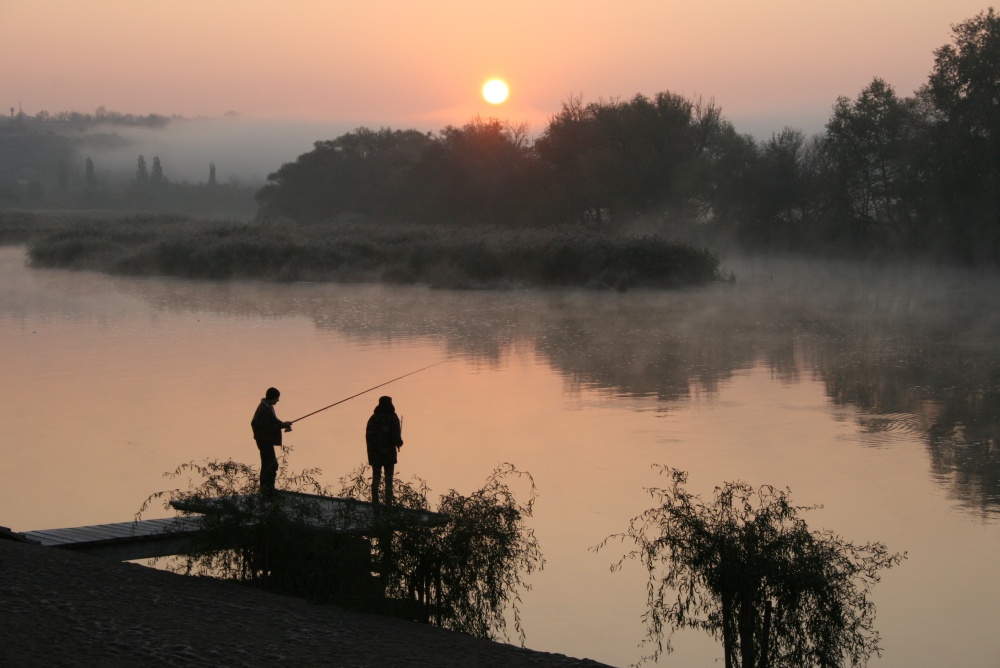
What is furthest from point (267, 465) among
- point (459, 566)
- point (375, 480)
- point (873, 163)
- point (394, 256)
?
point (873, 163)

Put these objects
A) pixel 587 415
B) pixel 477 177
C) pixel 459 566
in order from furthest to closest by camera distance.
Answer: pixel 477 177 < pixel 587 415 < pixel 459 566

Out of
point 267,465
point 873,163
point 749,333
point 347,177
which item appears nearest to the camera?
point 267,465

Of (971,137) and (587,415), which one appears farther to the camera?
(971,137)

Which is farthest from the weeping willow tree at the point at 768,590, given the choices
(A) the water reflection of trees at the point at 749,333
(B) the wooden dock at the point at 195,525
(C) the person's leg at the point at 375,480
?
(A) the water reflection of trees at the point at 749,333

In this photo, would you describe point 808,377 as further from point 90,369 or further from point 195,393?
point 90,369

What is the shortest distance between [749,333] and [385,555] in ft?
69.0

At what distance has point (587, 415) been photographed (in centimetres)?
1744

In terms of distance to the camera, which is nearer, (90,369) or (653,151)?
(90,369)

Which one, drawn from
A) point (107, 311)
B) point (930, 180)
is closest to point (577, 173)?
point (930, 180)

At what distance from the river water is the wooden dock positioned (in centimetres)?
128

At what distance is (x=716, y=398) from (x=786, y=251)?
36.5m

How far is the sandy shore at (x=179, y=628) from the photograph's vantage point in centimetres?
705

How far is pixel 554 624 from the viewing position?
9.18 meters

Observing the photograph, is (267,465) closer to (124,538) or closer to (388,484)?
(388,484)
